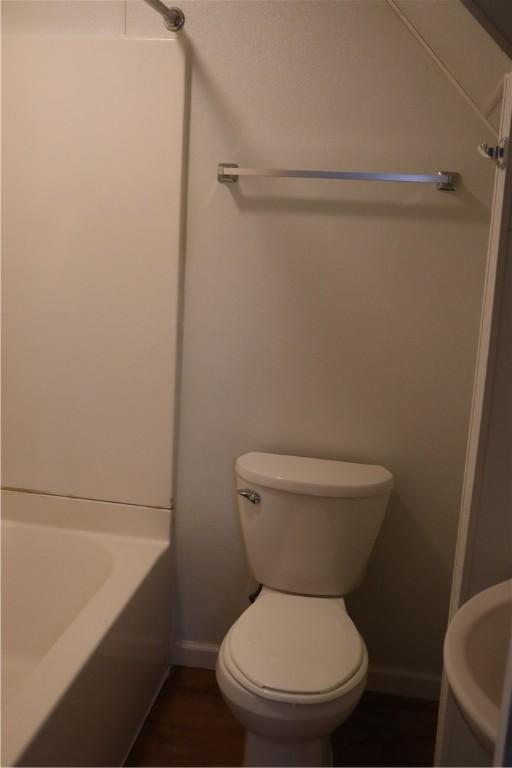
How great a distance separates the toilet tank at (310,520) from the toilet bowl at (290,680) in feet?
0.53

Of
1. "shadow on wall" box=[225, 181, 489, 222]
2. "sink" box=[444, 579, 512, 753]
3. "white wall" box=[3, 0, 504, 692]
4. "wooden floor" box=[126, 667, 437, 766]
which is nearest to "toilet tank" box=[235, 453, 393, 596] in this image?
"white wall" box=[3, 0, 504, 692]

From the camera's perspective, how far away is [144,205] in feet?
5.94

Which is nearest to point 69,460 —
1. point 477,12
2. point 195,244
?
point 195,244

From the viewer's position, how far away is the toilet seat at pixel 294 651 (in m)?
1.35

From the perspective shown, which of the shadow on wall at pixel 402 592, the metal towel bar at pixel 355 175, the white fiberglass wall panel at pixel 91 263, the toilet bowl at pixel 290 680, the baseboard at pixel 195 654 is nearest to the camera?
the toilet bowl at pixel 290 680

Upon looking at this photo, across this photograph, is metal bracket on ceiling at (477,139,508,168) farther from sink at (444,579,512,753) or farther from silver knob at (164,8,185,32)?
silver knob at (164,8,185,32)

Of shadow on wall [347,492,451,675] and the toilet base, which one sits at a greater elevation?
shadow on wall [347,492,451,675]

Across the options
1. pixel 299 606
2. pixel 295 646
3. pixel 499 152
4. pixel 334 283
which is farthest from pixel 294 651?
pixel 499 152

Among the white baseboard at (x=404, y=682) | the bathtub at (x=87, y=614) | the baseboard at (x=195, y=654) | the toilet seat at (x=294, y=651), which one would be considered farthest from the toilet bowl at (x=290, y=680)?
the baseboard at (x=195, y=654)

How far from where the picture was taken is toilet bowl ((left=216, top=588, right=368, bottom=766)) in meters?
1.35

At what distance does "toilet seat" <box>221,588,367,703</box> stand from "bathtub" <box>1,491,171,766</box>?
1.02 ft

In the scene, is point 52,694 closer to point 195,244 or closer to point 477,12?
point 195,244

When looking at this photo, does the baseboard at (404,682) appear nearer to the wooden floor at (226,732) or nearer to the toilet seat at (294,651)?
the wooden floor at (226,732)

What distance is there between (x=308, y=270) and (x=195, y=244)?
358mm
